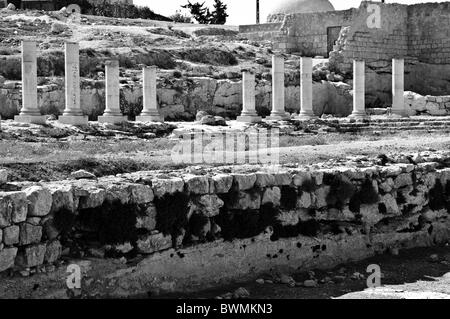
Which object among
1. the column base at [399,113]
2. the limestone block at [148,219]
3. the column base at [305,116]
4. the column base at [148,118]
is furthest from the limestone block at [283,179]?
the column base at [399,113]

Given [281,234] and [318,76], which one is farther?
[318,76]

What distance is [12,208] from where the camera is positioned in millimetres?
10898

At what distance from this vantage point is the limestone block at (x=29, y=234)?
11.1 metres

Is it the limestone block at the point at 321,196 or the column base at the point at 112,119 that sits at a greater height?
the column base at the point at 112,119

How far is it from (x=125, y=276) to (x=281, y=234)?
3.72 meters

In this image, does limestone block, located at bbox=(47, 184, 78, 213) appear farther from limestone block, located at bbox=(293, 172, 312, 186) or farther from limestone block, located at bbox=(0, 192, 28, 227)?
limestone block, located at bbox=(293, 172, 312, 186)

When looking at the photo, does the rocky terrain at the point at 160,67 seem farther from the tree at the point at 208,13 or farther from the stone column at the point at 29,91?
the tree at the point at 208,13

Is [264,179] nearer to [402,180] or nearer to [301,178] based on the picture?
[301,178]

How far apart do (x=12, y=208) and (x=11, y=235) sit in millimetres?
370

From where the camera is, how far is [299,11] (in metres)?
50.3

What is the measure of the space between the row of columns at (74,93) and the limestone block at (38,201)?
17159 mm
